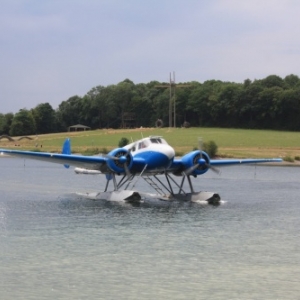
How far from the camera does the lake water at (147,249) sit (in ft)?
68.8

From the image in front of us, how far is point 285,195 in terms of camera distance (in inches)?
1986

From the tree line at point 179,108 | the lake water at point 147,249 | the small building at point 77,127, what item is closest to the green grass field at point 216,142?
the tree line at point 179,108

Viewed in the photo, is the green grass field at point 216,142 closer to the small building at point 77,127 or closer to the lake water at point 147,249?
the small building at point 77,127

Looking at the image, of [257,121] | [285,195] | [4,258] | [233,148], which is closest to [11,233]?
[4,258]

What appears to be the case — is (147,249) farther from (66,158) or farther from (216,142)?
(216,142)

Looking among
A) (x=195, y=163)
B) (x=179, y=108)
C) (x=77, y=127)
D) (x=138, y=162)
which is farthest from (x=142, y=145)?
(x=77, y=127)

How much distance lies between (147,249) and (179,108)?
139475 millimetres

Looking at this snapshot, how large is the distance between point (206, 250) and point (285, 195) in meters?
24.3

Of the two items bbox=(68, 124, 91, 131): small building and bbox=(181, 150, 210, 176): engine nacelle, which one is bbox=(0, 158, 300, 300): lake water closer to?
bbox=(181, 150, 210, 176): engine nacelle

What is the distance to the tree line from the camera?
14900cm

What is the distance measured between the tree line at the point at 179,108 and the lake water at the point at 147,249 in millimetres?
104016

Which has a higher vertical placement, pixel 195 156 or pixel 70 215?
pixel 195 156

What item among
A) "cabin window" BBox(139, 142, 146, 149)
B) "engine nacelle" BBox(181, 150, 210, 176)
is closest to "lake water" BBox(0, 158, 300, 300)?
"engine nacelle" BBox(181, 150, 210, 176)

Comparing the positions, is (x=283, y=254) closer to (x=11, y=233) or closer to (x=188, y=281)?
(x=188, y=281)
